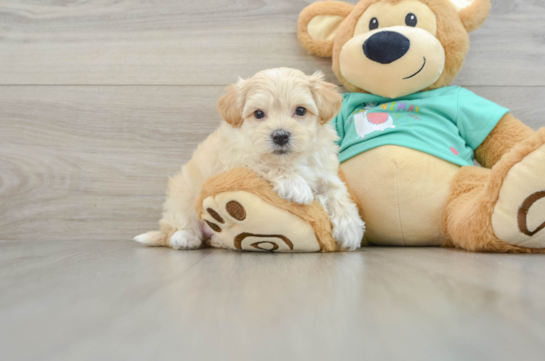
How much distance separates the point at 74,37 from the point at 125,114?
1.17 ft

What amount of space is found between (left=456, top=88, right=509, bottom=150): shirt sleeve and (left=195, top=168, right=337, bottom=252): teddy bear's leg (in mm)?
558

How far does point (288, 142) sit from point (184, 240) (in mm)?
414

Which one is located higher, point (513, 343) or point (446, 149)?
point (446, 149)

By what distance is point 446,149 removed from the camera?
109 centimetres

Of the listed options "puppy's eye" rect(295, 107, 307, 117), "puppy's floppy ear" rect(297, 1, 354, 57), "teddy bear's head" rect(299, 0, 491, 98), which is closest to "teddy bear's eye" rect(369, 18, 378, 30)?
"teddy bear's head" rect(299, 0, 491, 98)

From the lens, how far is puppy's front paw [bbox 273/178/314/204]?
895 millimetres

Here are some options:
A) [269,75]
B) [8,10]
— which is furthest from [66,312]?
[8,10]

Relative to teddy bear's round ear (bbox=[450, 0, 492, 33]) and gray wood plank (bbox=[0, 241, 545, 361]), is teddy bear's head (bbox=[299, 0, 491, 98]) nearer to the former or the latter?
teddy bear's round ear (bbox=[450, 0, 492, 33])

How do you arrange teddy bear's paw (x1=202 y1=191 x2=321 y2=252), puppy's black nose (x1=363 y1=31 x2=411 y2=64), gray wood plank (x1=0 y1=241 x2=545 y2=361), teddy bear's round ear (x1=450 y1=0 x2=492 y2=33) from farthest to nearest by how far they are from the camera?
teddy bear's round ear (x1=450 y1=0 x2=492 y2=33), puppy's black nose (x1=363 y1=31 x2=411 y2=64), teddy bear's paw (x1=202 y1=191 x2=321 y2=252), gray wood plank (x1=0 y1=241 x2=545 y2=361)

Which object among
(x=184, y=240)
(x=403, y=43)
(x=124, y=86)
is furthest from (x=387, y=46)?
(x=124, y=86)

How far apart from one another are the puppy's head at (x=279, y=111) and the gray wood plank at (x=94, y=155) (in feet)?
1.50

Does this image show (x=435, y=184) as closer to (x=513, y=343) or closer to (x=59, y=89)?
(x=513, y=343)

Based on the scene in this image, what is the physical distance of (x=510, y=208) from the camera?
2.62 feet

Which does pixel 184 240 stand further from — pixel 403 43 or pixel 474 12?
pixel 474 12
